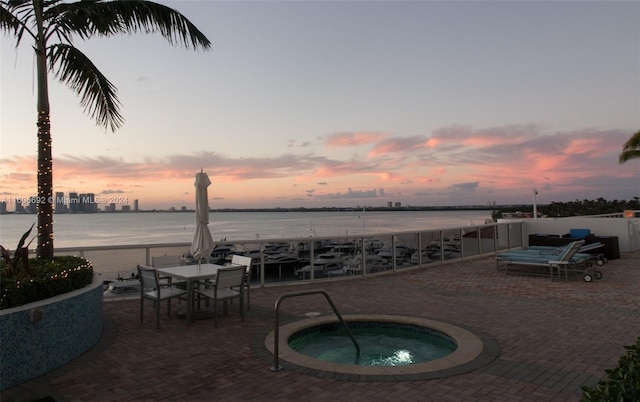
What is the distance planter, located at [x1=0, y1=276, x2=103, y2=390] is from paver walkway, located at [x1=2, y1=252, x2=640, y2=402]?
0.43ft

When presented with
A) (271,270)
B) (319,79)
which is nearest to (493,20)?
(319,79)

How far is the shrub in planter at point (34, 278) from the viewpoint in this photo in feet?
13.1

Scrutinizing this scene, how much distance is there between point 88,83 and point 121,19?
1239mm

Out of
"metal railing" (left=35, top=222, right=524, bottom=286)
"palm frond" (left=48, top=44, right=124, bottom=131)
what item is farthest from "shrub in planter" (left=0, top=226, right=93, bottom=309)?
"palm frond" (left=48, top=44, right=124, bottom=131)

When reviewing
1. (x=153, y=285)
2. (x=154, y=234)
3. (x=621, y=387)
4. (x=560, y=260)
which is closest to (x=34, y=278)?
(x=153, y=285)

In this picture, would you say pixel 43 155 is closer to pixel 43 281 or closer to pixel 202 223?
pixel 43 281

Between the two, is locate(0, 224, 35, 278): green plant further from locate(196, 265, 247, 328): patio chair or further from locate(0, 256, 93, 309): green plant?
locate(196, 265, 247, 328): patio chair

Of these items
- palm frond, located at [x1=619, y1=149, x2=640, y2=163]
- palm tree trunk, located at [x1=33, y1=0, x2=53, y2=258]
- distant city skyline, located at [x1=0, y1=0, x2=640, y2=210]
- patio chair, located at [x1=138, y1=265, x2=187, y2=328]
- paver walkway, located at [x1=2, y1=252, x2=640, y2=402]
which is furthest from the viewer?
palm frond, located at [x1=619, y1=149, x2=640, y2=163]

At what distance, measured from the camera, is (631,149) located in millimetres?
25891

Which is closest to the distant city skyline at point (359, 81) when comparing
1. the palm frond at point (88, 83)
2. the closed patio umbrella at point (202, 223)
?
the palm frond at point (88, 83)

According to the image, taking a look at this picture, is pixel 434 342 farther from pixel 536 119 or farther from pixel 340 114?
pixel 536 119

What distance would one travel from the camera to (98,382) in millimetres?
3812

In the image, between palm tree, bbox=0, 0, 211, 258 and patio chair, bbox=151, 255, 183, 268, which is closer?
palm tree, bbox=0, 0, 211, 258

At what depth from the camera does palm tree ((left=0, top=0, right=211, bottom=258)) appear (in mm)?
5883
